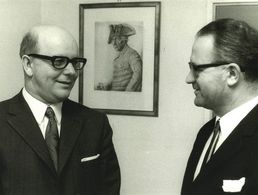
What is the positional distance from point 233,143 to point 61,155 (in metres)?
0.79

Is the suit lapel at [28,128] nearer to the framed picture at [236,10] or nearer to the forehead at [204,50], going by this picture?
the forehead at [204,50]

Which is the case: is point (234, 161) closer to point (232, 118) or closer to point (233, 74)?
point (232, 118)

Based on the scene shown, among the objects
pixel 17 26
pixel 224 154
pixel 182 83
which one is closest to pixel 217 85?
pixel 224 154

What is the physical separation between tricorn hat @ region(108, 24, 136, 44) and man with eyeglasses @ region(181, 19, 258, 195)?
3.76ft

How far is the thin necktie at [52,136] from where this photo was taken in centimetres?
186

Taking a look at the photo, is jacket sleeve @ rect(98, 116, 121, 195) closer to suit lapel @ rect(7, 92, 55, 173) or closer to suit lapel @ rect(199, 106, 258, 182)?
suit lapel @ rect(7, 92, 55, 173)

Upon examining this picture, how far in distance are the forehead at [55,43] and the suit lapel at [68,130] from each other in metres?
0.30

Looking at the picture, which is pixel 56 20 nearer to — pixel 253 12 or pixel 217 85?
pixel 253 12

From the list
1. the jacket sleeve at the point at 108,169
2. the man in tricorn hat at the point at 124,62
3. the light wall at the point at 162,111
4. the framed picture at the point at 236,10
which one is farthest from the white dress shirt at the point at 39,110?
the framed picture at the point at 236,10

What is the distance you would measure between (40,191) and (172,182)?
1.23 metres

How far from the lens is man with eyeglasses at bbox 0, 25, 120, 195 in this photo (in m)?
1.78

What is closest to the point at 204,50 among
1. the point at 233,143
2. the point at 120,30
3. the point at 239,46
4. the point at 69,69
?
the point at 239,46

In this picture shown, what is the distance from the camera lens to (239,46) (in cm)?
161

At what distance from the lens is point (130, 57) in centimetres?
282
